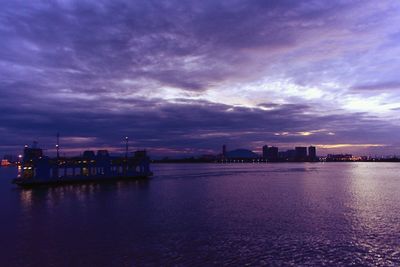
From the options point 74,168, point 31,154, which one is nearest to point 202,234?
point 31,154

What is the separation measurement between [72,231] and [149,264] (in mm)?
14741

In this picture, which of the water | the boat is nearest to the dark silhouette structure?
the boat

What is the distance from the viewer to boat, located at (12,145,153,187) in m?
102

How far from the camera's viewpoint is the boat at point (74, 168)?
102250mm

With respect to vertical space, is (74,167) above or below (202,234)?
above

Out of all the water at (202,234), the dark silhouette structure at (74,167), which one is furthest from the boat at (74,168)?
the water at (202,234)

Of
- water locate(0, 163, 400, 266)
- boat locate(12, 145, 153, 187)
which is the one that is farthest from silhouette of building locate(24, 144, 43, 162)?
water locate(0, 163, 400, 266)

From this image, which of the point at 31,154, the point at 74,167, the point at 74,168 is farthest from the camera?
the point at 74,168

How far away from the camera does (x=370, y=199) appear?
6750 centimetres

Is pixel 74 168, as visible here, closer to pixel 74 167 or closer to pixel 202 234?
pixel 74 167

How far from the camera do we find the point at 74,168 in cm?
12594

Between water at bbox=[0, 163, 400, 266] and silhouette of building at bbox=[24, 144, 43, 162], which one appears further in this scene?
silhouette of building at bbox=[24, 144, 43, 162]

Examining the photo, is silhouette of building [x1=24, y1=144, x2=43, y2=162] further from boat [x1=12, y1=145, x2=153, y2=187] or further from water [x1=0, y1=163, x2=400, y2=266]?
water [x1=0, y1=163, x2=400, y2=266]

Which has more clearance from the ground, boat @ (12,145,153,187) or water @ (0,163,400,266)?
boat @ (12,145,153,187)
